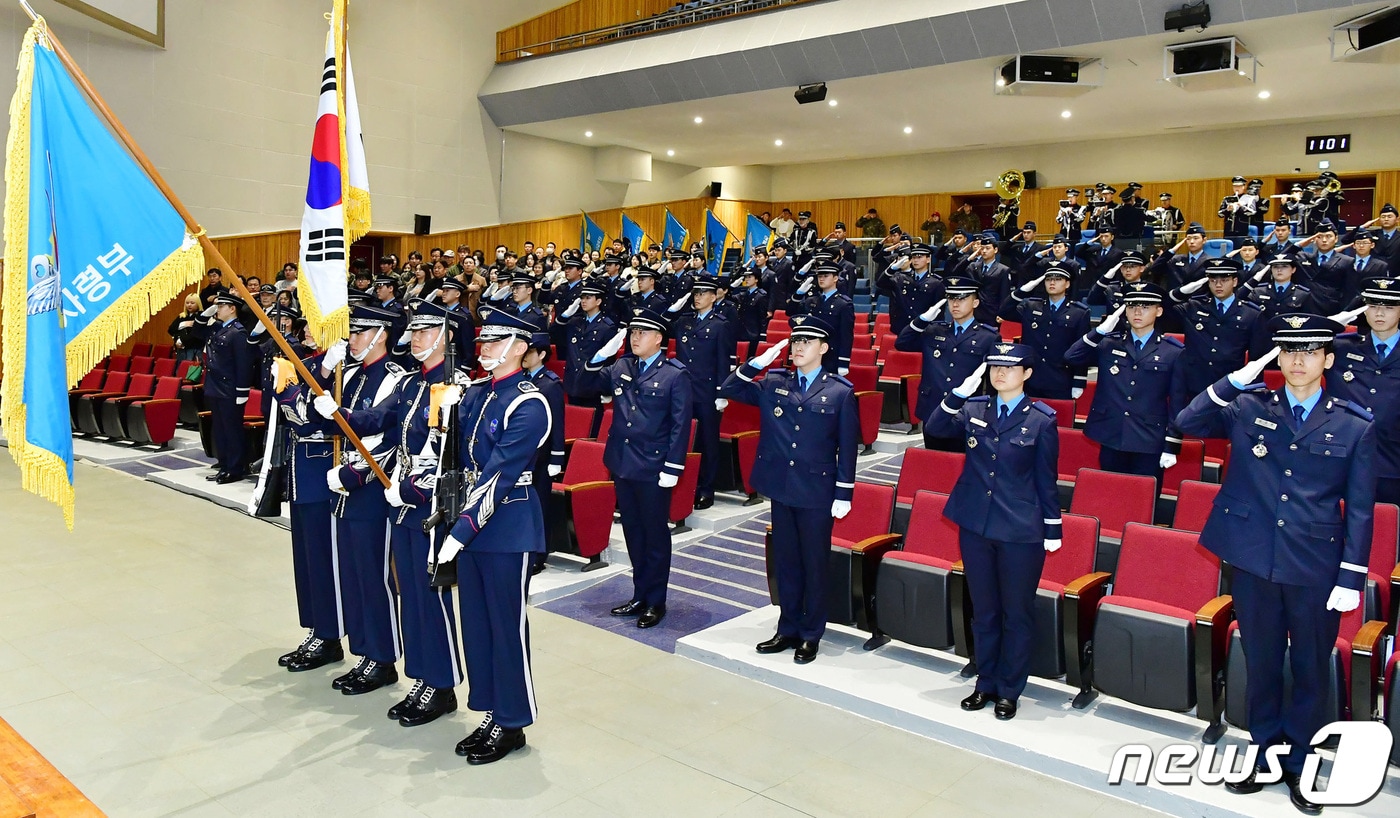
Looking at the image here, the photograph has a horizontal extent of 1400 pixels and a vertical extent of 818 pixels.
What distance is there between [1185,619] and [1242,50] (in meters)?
10.7

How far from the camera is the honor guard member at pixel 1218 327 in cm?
725

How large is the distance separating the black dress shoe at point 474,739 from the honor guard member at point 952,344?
12.3 ft

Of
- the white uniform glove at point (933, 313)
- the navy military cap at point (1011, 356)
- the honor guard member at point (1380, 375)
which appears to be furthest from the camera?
the white uniform glove at point (933, 313)

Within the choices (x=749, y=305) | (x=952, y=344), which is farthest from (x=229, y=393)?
(x=952, y=344)

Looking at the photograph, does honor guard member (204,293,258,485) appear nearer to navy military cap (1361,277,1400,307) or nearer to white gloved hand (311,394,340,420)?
white gloved hand (311,394,340,420)

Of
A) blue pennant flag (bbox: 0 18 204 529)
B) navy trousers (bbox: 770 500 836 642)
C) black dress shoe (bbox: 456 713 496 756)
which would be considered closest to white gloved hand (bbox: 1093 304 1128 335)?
navy trousers (bbox: 770 500 836 642)

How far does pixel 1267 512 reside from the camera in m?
3.67

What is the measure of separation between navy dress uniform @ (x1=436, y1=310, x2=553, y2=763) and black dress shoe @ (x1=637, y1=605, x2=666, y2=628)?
1487 mm

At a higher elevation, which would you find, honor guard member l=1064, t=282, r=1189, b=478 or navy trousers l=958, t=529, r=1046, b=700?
honor guard member l=1064, t=282, r=1189, b=478

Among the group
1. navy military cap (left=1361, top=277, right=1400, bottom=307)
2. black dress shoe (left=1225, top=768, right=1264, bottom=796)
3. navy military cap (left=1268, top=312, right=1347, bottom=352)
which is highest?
navy military cap (left=1361, top=277, right=1400, bottom=307)

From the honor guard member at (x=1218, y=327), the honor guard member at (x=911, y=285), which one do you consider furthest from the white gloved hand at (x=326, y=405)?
the honor guard member at (x=911, y=285)

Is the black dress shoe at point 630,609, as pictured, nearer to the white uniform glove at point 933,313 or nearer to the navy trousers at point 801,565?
the navy trousers at point 801,565

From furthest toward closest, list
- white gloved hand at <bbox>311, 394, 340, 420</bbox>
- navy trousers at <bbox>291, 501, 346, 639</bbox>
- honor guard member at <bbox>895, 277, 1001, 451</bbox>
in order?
honor guard member at <bbox>895, 277, 1001, 451</bbox> → navy trousers at <bbox>291, 501, 346, 639</bbox> → white gloved hand at <bbox>311, 394, 340, 420</bbox>

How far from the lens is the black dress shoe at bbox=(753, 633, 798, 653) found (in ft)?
16.1
